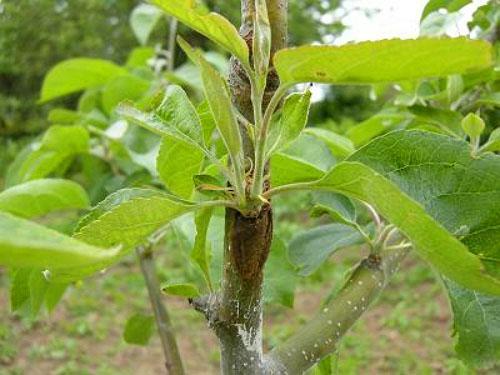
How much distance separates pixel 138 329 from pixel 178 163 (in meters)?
0.55

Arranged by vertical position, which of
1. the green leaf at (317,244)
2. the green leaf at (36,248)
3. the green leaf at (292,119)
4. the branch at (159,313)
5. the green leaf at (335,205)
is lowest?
the branch at (159,313)

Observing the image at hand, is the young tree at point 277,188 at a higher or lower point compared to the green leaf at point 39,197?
higher

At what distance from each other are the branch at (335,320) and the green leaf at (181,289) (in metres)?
0.07

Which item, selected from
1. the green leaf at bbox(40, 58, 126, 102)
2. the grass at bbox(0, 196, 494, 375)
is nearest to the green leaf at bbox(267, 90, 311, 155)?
the green leaf at bbox(40, 58, 126, 102)

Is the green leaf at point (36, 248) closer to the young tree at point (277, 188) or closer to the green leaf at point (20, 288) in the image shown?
the young tree at point (277, 188)

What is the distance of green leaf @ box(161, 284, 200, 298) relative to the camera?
0.47 meters

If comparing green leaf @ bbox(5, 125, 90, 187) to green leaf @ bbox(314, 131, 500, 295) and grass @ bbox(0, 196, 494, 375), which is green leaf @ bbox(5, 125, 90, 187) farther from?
grass @ bbox(0, 196, 494, 375)

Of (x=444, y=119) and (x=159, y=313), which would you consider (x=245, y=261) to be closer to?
(x=444, y=119)

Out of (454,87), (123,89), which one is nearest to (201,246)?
(454,87)

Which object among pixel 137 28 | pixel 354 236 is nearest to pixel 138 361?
pixel 137 28

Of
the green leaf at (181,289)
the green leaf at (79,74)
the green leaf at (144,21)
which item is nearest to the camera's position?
the green leaf at (181,289)

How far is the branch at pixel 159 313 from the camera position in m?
0.90

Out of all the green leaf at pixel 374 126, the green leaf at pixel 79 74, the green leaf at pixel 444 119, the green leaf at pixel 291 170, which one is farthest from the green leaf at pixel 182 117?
the green leaf at pixel 79 74

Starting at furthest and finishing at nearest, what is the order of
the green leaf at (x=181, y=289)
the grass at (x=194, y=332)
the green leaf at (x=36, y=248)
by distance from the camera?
the grass at (x=194, y=332) < the green leaf at (x=181, y=289) < the green leaf at (x=36, y=248)
